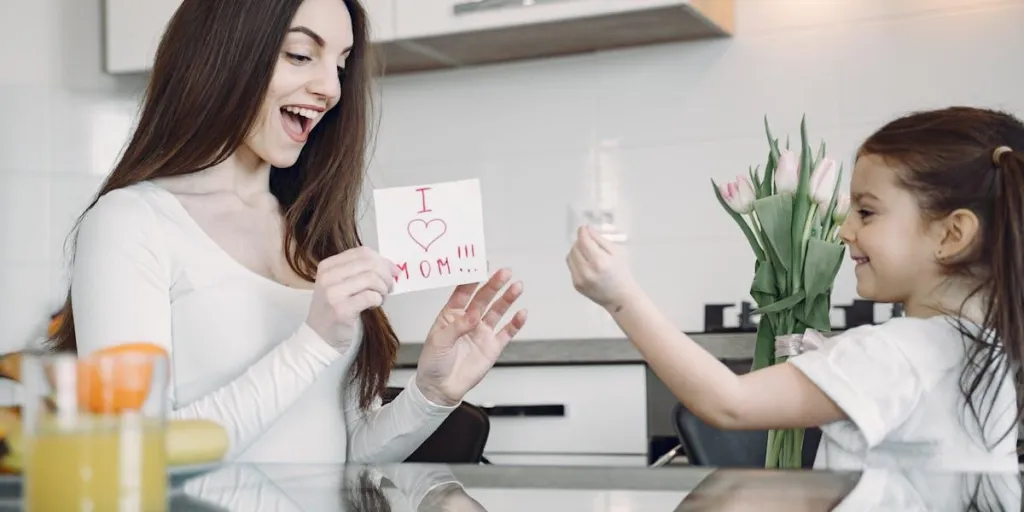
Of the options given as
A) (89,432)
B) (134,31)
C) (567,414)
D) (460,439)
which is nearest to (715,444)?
(460,439)

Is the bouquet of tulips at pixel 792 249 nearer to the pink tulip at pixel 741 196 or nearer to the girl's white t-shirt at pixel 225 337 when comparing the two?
the pink tulip at pixel 741 196

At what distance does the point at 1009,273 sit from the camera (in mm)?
1190

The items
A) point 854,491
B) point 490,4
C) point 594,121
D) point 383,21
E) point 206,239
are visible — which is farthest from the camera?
point 594,121

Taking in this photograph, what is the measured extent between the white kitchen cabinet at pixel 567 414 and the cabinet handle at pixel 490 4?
838mm

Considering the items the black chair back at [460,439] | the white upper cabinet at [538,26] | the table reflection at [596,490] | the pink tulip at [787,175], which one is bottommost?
the black chair back at [460,439]

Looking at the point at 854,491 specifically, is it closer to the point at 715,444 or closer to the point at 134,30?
the point at 715,444

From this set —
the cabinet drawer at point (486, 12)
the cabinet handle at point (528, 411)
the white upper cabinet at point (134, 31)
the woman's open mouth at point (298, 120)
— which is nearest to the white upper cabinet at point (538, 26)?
the cabinet drawer at point (486, 12)

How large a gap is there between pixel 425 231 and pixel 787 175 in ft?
1.37

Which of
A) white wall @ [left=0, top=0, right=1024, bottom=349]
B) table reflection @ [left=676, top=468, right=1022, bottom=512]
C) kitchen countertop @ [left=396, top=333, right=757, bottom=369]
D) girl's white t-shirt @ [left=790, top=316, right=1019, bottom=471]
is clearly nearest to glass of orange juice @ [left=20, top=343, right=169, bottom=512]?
table reflection @ [left=676, top=468, right=1022, bottom=512]

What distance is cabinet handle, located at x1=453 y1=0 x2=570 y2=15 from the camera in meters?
2.73

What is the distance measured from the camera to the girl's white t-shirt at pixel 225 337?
128 cm

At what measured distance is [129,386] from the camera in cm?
60

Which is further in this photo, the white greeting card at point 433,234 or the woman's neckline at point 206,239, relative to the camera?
the woman's neckline at point 206,239

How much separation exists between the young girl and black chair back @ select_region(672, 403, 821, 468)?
0.36 metres
